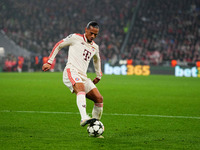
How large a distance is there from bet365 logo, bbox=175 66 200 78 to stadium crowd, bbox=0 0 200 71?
1.32 m

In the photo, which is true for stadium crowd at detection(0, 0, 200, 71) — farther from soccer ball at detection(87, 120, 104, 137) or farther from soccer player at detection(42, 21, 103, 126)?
soccer ball at detection(87, 120, 104, 137)

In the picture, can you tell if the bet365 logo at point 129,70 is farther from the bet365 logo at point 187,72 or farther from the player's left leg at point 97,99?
the player's left leg at point 97,99

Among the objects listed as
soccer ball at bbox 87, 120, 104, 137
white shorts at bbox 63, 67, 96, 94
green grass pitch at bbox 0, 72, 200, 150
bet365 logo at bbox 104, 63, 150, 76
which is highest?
white shorts at bbox 63, 67, 96, 94

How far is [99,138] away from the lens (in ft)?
20.7

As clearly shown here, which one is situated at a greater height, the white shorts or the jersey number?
the jersey number

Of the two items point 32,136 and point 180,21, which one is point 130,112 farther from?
point 180,21

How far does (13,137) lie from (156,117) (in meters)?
3.87

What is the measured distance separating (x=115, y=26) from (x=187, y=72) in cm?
1136

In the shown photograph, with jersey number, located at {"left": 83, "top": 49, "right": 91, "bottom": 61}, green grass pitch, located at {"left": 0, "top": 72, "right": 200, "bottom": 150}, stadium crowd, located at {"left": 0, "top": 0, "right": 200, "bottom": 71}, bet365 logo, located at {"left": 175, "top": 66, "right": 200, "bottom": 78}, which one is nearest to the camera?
green grass pitch, located at {"left": 0, "top": 72, "right": 200, "bottom": 150}

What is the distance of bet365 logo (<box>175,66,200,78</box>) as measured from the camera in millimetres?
30125

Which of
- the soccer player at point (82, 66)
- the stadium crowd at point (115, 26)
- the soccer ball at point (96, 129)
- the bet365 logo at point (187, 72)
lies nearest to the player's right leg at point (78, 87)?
the soccer player at point (82, 66)

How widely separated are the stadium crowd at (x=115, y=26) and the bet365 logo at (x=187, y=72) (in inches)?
51.8

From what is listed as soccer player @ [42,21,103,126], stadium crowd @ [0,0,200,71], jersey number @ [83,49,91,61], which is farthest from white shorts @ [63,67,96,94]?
stadium crowd @ [0,0,200,71]

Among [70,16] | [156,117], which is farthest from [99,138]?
[70,16]
